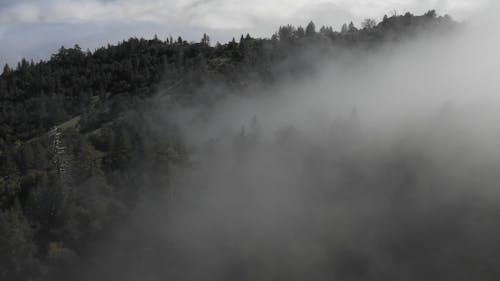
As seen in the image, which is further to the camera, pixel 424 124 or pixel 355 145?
pixel 424 124

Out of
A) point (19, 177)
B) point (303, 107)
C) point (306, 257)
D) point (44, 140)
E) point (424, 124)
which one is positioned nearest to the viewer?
point (306, 257)

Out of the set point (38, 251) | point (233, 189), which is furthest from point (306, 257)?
point (38, 251)

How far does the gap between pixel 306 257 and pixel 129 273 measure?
3361 cm

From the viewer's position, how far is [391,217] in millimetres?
100188

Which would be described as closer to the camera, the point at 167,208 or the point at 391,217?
the point at 391,217

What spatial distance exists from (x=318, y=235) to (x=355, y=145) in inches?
1460

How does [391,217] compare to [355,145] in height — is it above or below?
below

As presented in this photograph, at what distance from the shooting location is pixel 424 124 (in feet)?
454

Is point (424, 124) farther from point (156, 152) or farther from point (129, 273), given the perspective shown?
point (129, 273)

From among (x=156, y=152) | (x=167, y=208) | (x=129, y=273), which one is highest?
(x=156, y=152)

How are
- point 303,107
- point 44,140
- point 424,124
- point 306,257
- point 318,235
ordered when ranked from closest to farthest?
point 306,257 < point 318,235 < point 424,124 < point 44,140 < point 303,107

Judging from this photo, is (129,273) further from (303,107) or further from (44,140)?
→ (303,107)

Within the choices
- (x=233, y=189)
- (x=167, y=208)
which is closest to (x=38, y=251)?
→ (x=167, y=208)

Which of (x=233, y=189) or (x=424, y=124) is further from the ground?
(x=424, y=124)
